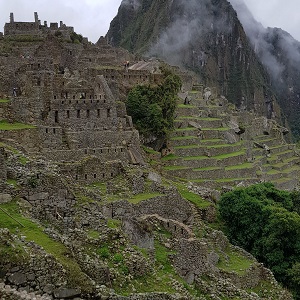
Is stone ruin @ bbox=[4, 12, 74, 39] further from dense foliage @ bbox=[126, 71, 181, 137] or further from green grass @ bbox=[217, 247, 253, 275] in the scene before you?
green grass @ bbox=[217, 247, 253, 275]

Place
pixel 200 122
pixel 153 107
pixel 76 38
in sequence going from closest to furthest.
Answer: pixel 153 107 → pixel 76 38 → pixel 200 122

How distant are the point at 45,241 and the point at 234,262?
893cm

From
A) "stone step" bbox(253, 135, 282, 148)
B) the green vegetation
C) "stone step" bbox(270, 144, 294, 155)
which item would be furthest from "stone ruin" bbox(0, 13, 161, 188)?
"stone step" bbox(270, 144, 294, 155)

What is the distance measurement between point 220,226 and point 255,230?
1.46 meters

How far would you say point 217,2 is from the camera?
7249 inches

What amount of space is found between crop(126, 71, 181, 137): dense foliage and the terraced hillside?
2049 mm

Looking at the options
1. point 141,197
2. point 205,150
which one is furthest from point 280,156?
point 141,197

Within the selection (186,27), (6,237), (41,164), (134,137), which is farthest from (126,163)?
(186,27)

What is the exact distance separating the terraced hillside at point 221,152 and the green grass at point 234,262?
8.81m

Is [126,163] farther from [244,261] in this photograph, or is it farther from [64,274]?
[64,274]

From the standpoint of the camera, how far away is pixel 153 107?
87.6 ft

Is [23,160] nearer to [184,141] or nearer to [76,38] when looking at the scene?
[184,141]

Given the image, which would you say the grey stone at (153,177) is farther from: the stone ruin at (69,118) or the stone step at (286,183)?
the stone step at (286,183)

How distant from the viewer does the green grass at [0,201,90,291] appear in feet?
30.3
